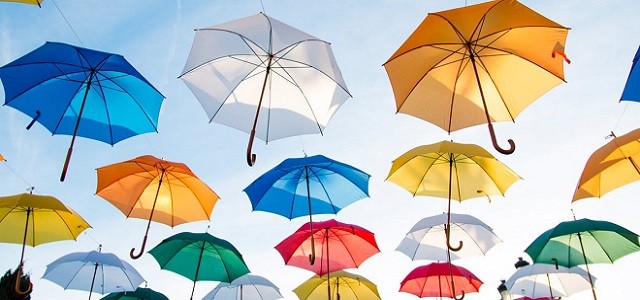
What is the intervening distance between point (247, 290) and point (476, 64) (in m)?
10.1

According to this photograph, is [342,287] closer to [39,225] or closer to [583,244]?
[583,244]

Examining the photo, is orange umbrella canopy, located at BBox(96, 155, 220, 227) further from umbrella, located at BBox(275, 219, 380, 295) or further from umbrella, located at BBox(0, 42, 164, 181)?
umbrella, located at BBox(275, 219, 380, 295)

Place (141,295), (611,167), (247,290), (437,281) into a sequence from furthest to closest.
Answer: (247,290)
(437,281)
(141,295)
(611,167)

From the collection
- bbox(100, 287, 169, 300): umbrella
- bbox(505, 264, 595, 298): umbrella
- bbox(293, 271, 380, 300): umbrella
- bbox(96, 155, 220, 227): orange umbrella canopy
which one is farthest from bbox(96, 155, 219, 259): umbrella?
bbox(505, 264, 595, 298): umbrella

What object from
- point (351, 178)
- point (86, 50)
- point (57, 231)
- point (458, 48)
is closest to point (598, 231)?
point (351, 178)

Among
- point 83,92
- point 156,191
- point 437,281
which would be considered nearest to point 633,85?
point 83,92

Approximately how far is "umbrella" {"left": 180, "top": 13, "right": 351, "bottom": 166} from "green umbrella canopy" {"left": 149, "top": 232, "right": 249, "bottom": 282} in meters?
3.45

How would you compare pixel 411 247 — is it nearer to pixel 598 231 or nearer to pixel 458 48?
pixel 598 231

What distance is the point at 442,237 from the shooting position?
1198 centimetres

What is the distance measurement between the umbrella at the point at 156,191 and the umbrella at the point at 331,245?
2098 millimetres

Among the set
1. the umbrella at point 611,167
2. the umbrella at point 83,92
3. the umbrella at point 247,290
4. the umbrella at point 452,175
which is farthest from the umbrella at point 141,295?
the umbrella at point 611,167

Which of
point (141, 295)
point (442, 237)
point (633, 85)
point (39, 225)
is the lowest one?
point (141, 295)

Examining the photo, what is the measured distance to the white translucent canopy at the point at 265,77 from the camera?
22.2 feet

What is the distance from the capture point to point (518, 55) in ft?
20.9
